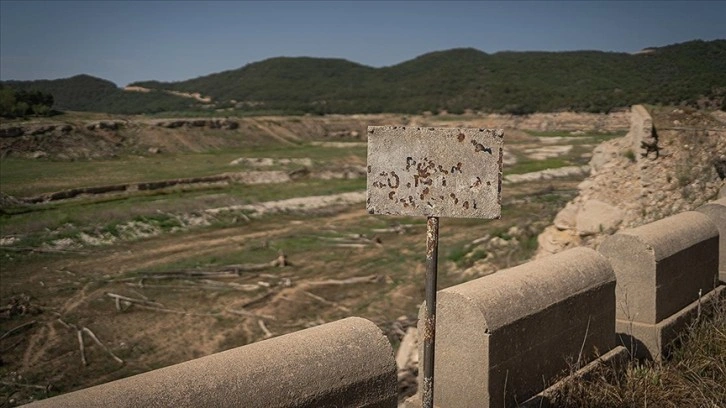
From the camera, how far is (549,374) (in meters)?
4.40

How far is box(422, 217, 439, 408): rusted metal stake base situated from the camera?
312 cm

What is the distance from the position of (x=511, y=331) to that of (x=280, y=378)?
1735 millimetres

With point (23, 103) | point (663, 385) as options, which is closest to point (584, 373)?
point (663, 385)

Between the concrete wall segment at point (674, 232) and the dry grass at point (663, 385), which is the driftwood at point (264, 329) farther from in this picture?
the dry grass at point (663, 385)

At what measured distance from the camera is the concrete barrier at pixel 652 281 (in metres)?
5.46

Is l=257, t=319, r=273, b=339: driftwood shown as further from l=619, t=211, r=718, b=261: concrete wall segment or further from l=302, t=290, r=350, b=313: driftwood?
l=619, t=211, r=718, b=261: concrete wall segment

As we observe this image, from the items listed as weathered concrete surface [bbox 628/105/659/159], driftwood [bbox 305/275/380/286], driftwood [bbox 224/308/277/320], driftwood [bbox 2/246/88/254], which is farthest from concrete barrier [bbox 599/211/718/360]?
driftwood [bbox 2/246/88/254]

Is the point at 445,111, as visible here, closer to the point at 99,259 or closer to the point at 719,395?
the point at 99,259

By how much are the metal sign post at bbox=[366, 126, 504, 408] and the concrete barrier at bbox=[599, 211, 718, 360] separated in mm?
3010

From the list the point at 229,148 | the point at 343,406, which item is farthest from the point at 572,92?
the point at 343,406

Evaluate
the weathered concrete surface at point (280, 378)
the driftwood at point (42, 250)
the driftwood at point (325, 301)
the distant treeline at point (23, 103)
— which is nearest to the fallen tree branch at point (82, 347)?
the driftwood at point (325, 301)

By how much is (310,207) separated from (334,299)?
41.0ft

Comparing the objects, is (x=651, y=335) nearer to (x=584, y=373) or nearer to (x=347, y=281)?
(x=584, y=373)

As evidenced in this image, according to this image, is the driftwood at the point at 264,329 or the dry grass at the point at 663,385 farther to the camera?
the driftwood at the point at 264,329
